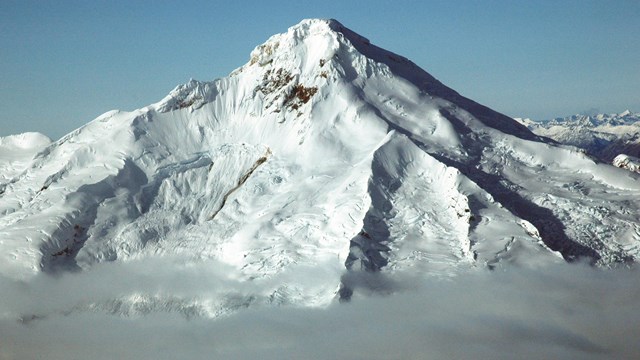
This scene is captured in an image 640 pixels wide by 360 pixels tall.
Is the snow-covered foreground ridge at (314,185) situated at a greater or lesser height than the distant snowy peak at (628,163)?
lesser

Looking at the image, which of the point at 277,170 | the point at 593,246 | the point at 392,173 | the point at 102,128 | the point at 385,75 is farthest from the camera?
the point at 102,128

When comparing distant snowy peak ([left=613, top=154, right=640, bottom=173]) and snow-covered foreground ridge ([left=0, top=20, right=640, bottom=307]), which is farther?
distant snowy peak ([left=613, top=154, right=640, bottom=173])

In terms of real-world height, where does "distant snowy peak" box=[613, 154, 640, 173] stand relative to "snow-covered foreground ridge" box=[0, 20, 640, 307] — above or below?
above

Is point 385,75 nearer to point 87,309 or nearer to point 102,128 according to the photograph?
point 102,128

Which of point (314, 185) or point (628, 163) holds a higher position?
point (628, 163)

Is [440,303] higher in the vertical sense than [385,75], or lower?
lower

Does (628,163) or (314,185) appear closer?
(314,185)

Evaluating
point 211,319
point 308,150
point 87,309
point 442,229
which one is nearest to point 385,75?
point 308,150

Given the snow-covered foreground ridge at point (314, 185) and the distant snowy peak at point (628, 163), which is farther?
the distant snowy peak at point (628, 163)
